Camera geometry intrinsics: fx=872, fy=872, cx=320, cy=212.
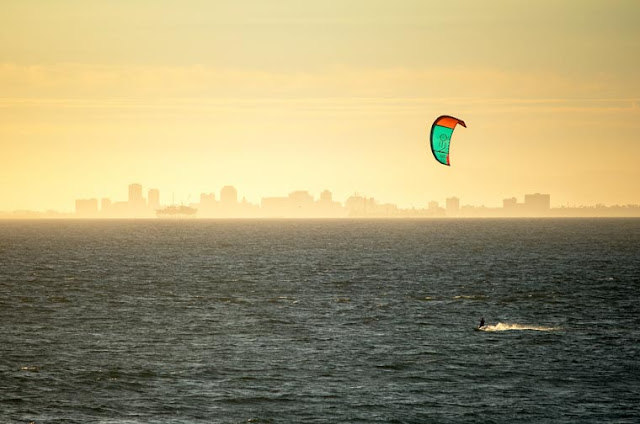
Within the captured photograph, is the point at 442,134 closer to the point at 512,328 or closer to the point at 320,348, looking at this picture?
the point at 512,328

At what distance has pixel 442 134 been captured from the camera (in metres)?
61.6

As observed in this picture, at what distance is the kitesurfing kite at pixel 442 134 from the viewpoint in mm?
60556

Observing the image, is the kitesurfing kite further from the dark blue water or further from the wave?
the wave

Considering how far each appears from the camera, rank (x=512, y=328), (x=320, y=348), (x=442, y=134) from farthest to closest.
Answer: (x=512, y=328)
(x=442, y=134)
(x=320, y=348)

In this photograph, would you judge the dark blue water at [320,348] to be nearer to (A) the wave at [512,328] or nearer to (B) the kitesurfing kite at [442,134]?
(A) the wave at [512,328]

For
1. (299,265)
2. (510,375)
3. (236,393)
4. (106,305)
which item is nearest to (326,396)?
(236,393)

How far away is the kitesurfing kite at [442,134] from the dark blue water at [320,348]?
1325 cm

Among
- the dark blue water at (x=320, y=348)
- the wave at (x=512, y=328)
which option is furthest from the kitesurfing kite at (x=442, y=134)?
the wave at (x=512, y=328)

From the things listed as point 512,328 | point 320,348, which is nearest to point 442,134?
point 512,328

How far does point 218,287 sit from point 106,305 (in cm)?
2087

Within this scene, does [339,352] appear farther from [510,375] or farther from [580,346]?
[580,346]

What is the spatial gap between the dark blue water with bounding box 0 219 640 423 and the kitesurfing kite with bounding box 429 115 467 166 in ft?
43.5

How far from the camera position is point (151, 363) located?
54.0 m

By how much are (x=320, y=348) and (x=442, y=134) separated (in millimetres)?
17248
